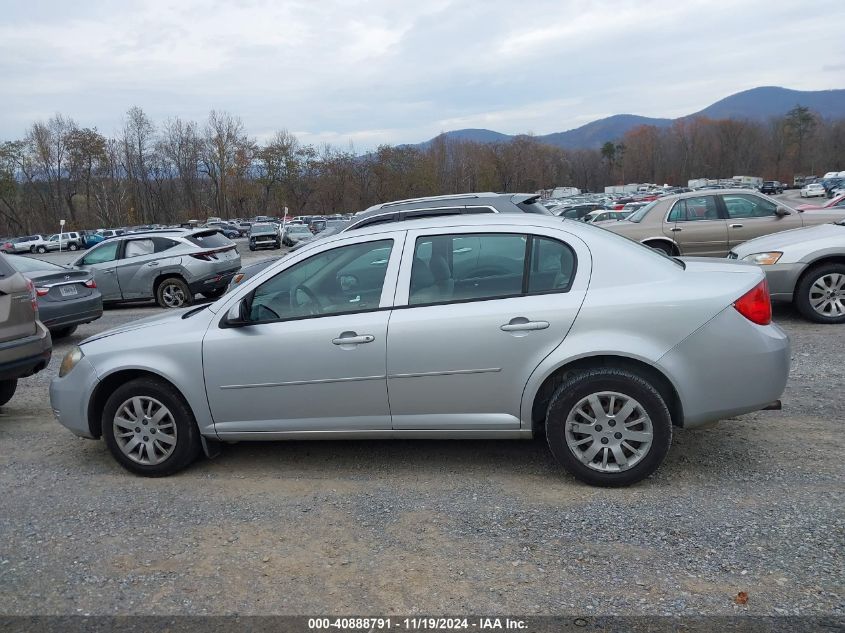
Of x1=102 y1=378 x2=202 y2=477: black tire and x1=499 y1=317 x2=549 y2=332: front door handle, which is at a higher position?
x1=499 y1=317 x2=549 y2=332: front door handle

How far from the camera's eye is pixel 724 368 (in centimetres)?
396

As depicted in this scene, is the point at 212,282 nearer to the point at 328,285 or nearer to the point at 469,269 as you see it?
the point at 328,285

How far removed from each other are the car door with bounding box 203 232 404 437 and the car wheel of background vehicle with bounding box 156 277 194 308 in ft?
32.5

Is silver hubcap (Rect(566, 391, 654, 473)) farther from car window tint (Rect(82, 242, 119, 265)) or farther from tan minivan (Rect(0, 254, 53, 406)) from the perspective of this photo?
car window tint (Rect(82, 242, 119, 265))

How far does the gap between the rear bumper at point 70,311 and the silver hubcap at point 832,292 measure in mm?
10057

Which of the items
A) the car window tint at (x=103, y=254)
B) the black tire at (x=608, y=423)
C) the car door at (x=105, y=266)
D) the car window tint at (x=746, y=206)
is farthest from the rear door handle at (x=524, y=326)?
the car window tint at (x=103, y=254)

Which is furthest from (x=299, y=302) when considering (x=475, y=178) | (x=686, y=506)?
(x=475, y=178)

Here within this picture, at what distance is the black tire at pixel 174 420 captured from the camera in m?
4.59

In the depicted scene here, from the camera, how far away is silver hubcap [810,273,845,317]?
8297 millimetres

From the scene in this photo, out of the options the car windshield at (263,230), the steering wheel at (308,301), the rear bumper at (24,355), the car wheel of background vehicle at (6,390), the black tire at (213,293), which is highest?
the car windshield at (263,230)

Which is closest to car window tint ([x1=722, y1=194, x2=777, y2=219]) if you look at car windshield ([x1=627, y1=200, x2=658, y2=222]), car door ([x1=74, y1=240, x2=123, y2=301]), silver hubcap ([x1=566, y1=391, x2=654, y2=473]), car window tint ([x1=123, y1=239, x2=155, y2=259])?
car windshield ([x1=627, y1=200, x2=658, y2=222])

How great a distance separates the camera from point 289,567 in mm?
3428

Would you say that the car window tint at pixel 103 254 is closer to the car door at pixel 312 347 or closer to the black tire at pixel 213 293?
the black tire at pixel 213 293

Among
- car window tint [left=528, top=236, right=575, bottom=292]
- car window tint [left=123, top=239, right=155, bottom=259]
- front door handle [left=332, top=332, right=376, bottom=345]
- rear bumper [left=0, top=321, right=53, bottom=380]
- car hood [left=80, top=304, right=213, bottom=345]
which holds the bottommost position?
rear bumper [left=0, top=321, right=53, bottom=380]
